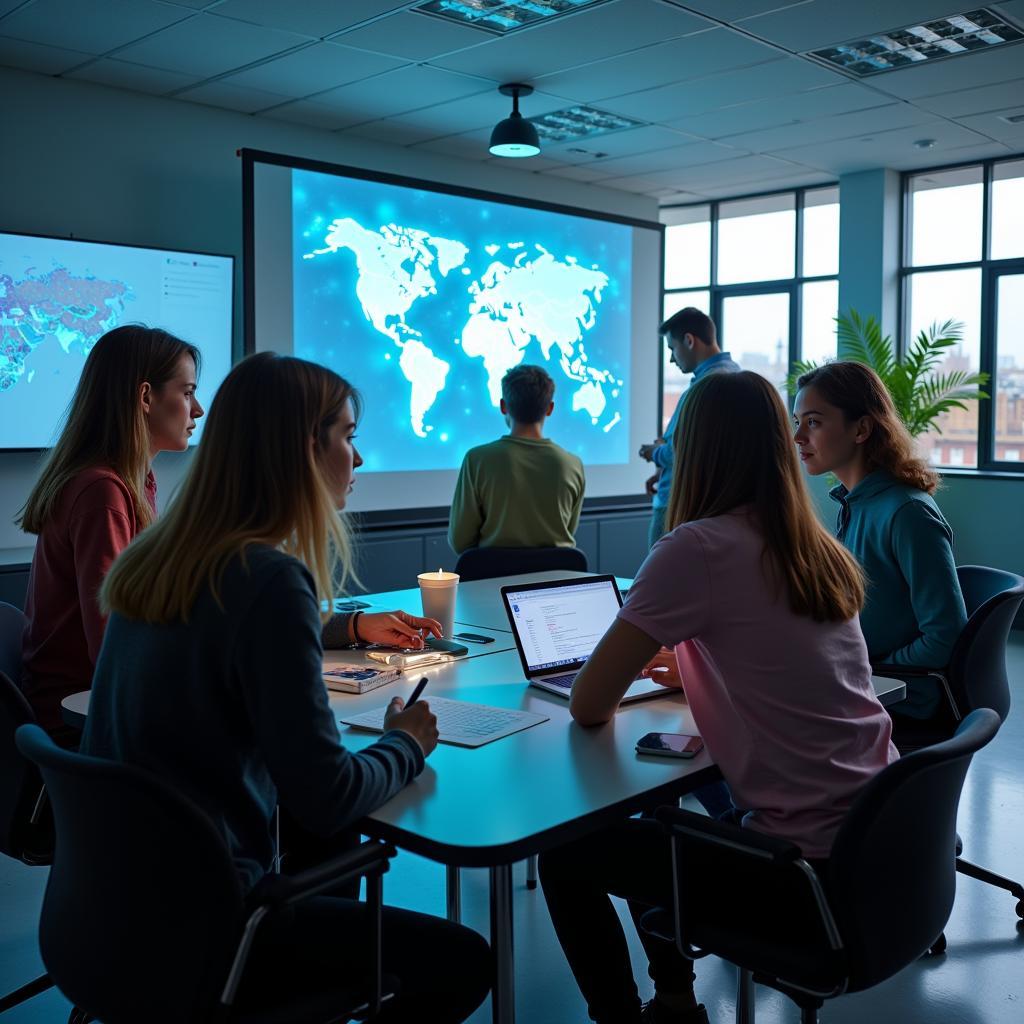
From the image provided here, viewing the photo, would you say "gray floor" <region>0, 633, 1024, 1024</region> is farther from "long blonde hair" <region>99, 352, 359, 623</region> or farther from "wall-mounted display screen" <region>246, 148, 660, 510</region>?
"wall-mounted display screen" <region>246, 148, 660, 510</region>

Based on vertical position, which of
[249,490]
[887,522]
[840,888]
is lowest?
[840,888]

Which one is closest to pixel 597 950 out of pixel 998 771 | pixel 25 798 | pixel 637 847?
pixel 637 847

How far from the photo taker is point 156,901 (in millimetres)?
1243

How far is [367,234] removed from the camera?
5574mm

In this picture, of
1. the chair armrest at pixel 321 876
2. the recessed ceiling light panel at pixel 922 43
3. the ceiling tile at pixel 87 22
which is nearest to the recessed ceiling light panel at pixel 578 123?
the recessed ceiling light panel at pixel 922 43

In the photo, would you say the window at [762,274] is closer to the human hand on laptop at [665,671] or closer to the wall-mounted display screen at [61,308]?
the wall-mounted display screen at [61,308]

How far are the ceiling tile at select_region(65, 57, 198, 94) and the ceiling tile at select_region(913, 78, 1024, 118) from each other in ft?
11.7

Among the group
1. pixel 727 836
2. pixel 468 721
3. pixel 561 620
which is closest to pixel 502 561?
pixel 561 620

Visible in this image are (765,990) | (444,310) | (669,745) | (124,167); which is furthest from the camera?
(444,310)

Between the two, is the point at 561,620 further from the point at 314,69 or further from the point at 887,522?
the point at 314,69

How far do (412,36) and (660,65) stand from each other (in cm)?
113

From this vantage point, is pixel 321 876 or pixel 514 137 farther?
pixel 514 137

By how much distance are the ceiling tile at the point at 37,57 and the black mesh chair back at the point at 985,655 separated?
406 cm

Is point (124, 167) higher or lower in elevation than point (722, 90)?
lower
